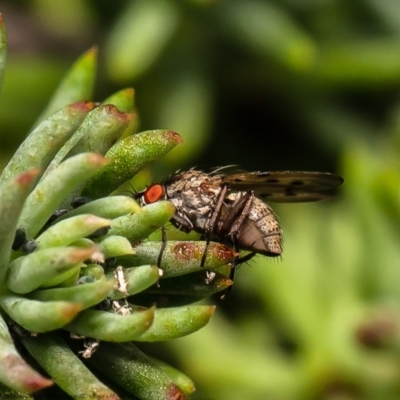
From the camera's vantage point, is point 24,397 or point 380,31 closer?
point 24,397

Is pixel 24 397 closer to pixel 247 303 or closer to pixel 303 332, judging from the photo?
pixel 303 332

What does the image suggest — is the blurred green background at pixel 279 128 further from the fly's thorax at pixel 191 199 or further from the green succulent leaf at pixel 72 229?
the green succulent leaf at pixel 72 229

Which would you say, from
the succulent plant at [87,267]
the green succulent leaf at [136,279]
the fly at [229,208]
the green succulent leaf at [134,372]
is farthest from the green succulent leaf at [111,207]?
the fly at [229,208]

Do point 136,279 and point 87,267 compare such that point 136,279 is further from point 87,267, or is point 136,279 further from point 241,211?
point 241,211

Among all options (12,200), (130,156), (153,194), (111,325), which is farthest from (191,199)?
(12,200)

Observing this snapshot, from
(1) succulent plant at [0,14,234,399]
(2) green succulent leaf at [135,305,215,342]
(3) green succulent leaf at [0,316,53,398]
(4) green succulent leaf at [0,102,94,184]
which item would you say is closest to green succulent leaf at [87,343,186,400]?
(1) succulent plant at [0,14,234,399]

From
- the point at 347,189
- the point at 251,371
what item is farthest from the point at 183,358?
the point at 347,189
